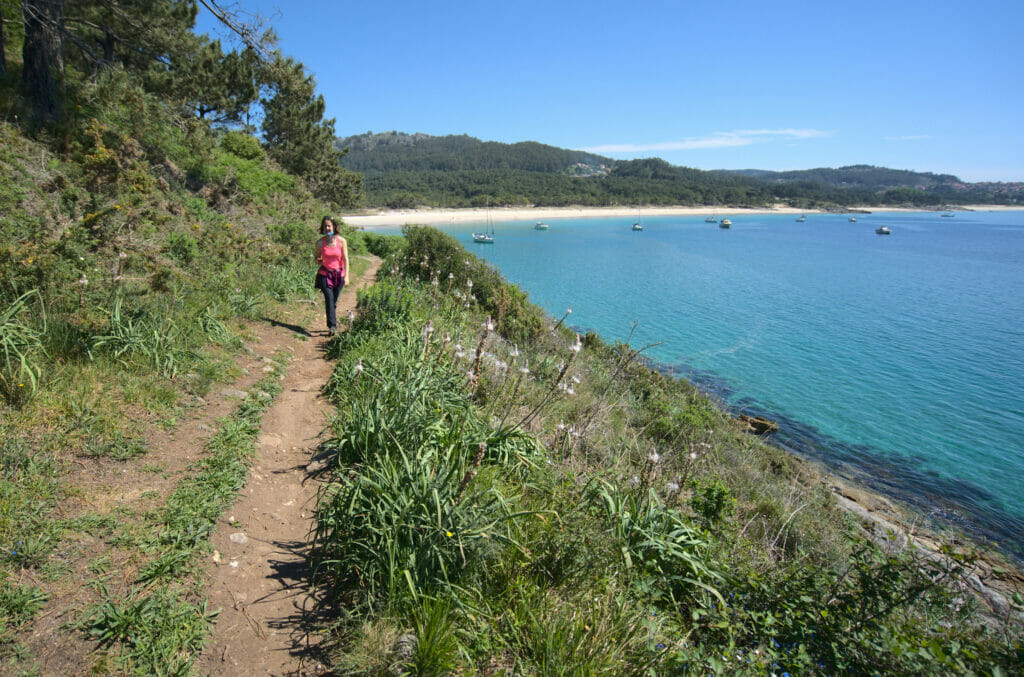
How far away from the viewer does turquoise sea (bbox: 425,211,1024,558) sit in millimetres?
13391

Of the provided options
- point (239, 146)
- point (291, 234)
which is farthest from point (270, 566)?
point (239, 146)

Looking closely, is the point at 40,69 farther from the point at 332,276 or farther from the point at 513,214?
the point at 513,214

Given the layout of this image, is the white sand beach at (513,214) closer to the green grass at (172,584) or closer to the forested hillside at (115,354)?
the forested hillside at (115,354)

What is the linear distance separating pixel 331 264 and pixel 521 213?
124m

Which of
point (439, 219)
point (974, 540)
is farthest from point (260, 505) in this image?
point (439, 219)

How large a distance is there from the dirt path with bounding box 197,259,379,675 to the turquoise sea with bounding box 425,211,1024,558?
13895 millimetres

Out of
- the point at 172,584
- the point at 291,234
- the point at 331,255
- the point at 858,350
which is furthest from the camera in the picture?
the point at 858,350

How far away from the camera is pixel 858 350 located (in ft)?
79.5

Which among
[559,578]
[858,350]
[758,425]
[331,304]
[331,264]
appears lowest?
[858,350]

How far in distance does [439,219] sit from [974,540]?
9786 centimetres

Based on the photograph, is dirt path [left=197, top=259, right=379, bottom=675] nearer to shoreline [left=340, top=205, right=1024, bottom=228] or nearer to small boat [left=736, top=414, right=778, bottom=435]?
small boat [left=736, top=414, right=778, bottom=435]

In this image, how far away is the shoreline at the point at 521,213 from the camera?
3597 inches

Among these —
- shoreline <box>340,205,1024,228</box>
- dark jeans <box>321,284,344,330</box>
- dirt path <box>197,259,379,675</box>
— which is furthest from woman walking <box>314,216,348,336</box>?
shoreline <box>340,205,1024,228</box>

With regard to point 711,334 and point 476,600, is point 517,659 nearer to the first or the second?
point 476,600
